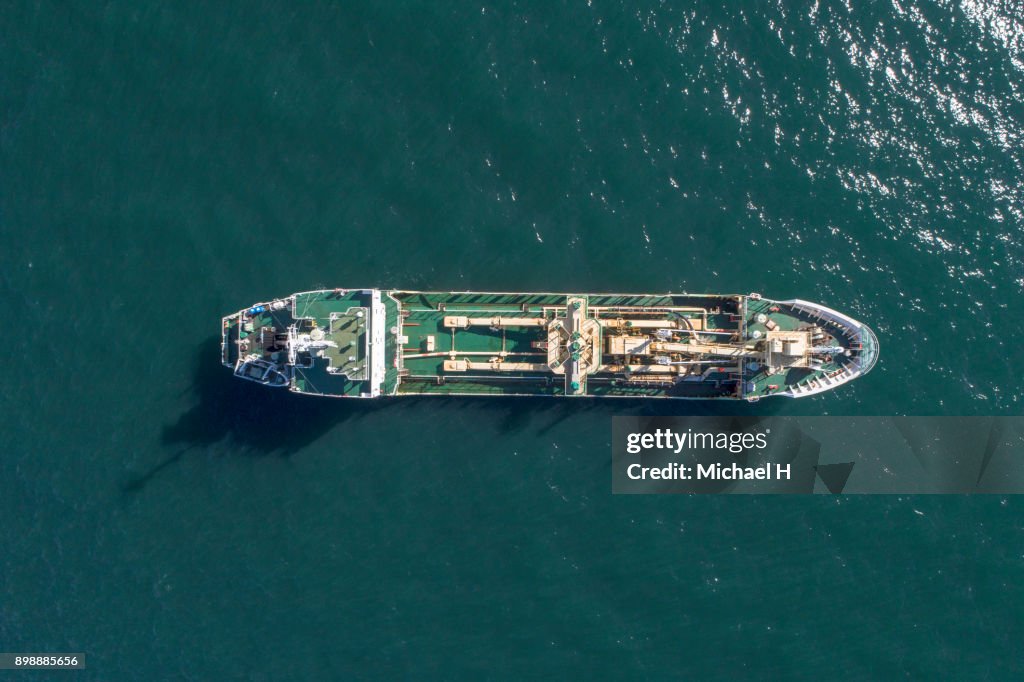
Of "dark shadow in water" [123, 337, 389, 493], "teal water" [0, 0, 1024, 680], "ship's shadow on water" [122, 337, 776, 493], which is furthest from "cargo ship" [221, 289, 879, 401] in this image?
"dark shadow in water" [123, 337, 389, 493]


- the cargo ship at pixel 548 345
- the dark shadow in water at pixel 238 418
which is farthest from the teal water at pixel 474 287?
the cargo ship at pixel 548 345

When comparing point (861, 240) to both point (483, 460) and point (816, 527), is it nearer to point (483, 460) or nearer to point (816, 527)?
point (816, 527)

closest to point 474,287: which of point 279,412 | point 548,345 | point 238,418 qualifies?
point 548,345

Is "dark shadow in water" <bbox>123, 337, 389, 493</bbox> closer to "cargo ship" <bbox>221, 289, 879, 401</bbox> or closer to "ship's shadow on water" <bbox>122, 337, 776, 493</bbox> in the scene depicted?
"ship's shadow on water" <bbox>122, 337, 776, 493</bbox>

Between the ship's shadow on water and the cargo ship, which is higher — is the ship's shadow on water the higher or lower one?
the lower one

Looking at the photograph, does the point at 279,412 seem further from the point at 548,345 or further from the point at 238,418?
the point at 548,345

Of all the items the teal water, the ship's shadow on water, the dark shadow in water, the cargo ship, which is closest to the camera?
the cargo ship

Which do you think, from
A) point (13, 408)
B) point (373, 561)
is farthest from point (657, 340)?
point (13, 408)
